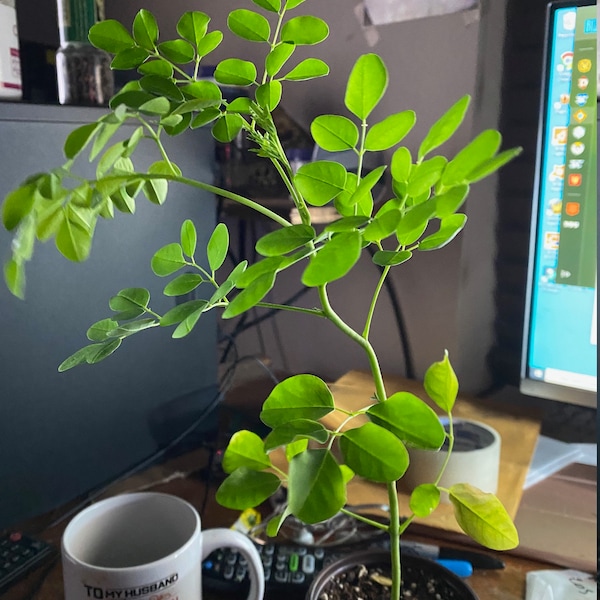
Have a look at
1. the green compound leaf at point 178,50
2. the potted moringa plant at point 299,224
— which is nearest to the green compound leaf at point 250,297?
the potted moringa plant at point 299,224

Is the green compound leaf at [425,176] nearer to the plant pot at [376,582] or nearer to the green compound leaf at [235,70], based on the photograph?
the green compound leaf at [235,70]

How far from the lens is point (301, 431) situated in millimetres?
331

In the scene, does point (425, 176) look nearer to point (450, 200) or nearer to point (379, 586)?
point (450, 200)

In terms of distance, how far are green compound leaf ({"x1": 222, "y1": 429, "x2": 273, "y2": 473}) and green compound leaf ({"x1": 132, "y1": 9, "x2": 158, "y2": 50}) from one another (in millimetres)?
261

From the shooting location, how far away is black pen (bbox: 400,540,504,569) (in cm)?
60

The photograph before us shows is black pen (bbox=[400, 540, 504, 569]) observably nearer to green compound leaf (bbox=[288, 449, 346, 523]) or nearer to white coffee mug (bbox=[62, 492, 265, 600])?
white coffee mug (bbox=[62, 492, 265, 600])

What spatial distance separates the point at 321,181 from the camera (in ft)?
1.15

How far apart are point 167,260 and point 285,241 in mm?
164

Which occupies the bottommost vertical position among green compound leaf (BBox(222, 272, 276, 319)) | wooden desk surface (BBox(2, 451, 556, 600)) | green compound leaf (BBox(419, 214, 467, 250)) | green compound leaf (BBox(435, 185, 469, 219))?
wooden desk surface (BBox(2, 451, 556, 600))

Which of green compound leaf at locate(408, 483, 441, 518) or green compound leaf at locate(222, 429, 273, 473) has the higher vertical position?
green compound leaf at locate(222, 429, 273, 473)

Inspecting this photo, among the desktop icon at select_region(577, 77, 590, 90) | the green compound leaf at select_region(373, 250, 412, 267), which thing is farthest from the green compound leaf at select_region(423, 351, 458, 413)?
the desktop icon at select_region(577, 77, 590, 90)

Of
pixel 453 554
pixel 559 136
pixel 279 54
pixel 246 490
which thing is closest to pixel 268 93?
pixel 279 54

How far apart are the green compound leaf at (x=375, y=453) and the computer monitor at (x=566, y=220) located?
0.38 meters

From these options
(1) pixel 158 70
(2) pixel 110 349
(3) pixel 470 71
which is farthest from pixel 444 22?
(2) pixel 110 349
